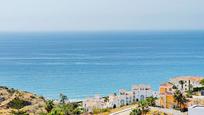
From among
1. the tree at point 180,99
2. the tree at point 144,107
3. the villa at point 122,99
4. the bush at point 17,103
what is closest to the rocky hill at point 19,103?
the bush at point 17,103

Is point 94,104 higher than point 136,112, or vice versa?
point 94,104

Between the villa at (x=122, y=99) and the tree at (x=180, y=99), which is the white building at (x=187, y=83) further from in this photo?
the tree at (x=180, y=99)

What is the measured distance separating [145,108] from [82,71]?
7392cm

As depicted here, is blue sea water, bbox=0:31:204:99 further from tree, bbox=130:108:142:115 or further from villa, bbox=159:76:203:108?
tree, bbox=130:108:142:115

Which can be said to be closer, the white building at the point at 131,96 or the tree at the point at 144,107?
the tree at the point at 144,107

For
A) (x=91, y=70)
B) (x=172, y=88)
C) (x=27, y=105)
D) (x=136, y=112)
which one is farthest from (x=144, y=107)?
(x=91, y=70)

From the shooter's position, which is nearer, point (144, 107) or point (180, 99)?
point (144, 107)

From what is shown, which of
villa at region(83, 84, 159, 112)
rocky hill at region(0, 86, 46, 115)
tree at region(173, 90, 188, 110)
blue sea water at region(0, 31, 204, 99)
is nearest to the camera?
A: tree at region(173, 90, 188, 110)

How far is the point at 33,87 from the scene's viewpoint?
9812 cm

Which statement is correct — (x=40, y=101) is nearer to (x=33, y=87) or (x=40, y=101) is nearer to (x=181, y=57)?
(x=33, y=87)

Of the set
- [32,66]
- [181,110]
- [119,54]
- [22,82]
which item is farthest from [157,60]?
[181,110]

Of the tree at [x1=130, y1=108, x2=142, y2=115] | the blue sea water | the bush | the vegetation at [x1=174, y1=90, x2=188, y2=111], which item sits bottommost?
the tree at [x1=130, y1=108, x2=142, y2=115]

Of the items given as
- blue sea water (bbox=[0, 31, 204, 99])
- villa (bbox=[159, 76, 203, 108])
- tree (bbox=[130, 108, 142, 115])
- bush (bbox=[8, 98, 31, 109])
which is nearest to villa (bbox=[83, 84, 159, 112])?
villa (bbox=[159, 76, 203, 108])

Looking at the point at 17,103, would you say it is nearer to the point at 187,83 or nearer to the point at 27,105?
the point at 27,105
